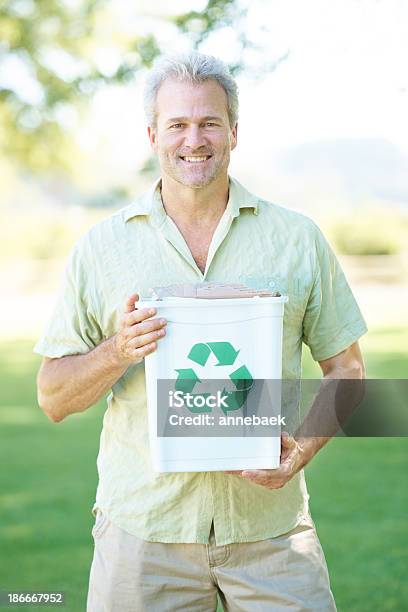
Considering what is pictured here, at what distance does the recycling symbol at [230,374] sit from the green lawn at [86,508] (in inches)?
96.8

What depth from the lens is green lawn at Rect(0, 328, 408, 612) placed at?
4.68m

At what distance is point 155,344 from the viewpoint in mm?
2064

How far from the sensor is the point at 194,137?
7.23ft

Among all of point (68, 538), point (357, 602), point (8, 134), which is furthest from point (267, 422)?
point (8, 134)

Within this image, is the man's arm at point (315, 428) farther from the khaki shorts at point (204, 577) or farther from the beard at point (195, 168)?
the beard at point (195, 168)

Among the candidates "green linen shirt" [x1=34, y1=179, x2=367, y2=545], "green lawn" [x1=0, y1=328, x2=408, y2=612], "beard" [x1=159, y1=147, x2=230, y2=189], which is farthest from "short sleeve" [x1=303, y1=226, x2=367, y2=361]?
"green lawn" [x1=0, y1=328, x2=408, y2=612]

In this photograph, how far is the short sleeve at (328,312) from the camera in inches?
Result: 91.8

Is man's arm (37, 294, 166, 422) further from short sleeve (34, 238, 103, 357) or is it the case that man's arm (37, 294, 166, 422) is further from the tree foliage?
the tree foliage

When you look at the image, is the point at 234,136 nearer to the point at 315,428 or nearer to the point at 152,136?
the point at 152,136

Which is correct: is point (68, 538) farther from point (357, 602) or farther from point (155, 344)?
point (155, 344)

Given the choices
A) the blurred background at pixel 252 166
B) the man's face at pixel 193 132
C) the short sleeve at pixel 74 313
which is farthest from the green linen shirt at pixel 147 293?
the blurred background at pixel 252 166

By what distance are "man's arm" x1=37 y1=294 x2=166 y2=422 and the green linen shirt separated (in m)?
0.05

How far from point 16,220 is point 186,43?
15.0 meters

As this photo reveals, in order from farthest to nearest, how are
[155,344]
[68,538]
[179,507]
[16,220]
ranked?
[16,220] → [68,538] → [179,507] → [155,344]
